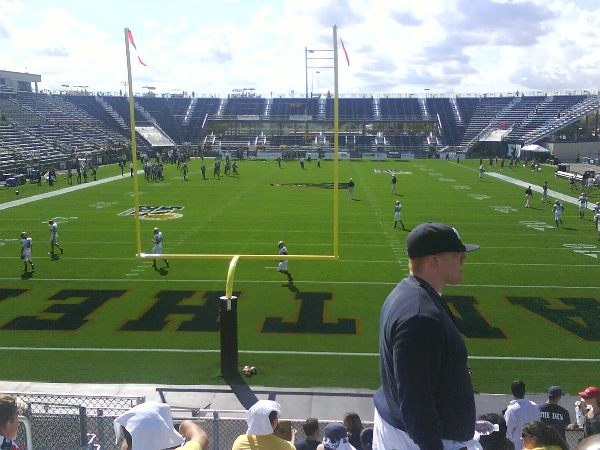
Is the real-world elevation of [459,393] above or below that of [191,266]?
above

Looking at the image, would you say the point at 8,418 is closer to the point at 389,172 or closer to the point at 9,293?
the point at 9,293

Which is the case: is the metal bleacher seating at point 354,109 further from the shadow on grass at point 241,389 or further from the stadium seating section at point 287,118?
the shadow on grass at point 241,389

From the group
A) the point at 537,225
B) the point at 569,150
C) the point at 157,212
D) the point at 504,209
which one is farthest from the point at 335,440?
the point at 569,150

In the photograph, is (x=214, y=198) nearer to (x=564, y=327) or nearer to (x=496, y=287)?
(x=496, y=287)

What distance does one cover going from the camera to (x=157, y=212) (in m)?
24.3

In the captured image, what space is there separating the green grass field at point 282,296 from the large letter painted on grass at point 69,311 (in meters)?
0.04

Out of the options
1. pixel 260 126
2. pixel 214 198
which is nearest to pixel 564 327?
pixel 214 198

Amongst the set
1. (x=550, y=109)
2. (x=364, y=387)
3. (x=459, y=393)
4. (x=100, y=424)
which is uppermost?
(x=550, y=109)

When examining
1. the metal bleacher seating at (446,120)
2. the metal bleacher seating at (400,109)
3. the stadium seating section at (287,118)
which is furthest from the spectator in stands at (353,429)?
the metal bleacher seating at (400,109)

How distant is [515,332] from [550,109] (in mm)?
64989

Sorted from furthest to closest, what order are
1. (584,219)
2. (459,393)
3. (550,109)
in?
(550,109) → (584,219) → (459,393)

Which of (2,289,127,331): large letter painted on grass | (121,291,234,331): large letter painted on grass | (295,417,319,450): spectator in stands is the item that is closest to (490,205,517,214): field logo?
(121,291,234,331): large letter painted on grass

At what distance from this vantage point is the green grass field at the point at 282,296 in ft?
30.1

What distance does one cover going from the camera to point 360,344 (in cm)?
1005
